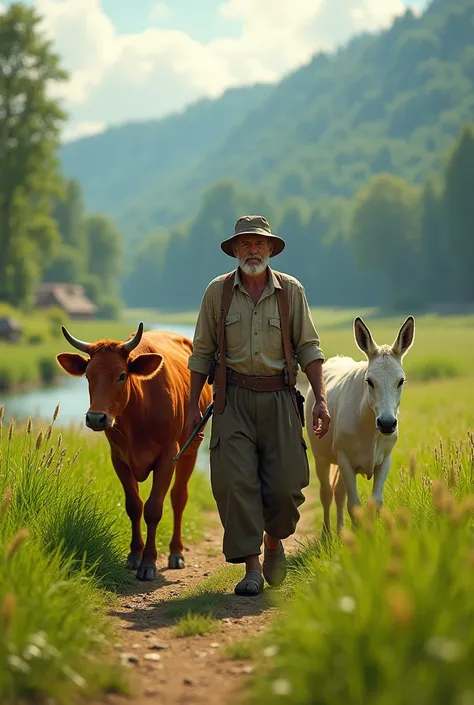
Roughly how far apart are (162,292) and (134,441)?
17128 centimetres

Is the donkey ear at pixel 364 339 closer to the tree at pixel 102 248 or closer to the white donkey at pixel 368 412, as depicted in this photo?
the white donkey at pixel 368 412

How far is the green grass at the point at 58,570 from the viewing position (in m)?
4.41

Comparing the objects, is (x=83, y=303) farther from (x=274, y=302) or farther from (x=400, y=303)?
(x=274, y=302)

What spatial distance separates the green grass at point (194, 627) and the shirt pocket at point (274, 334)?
2290 mm

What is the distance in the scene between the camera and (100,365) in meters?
7.91

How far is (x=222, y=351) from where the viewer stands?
7.58m

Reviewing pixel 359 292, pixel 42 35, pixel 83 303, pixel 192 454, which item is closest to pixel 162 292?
pixel 359 292

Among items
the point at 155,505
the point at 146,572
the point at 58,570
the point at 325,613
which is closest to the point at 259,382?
the point at 155,505

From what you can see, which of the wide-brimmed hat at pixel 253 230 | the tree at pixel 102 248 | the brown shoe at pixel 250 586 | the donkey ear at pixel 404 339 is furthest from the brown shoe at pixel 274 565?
the tree at pixel 102 248

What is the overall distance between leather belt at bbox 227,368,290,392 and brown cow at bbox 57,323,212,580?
0.85 m

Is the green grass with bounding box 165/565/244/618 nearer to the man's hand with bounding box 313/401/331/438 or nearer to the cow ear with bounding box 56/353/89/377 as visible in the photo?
the man's hand with bounding box 313/401/331/438

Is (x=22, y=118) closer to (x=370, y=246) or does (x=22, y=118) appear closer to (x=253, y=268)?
(x=253, y=268)

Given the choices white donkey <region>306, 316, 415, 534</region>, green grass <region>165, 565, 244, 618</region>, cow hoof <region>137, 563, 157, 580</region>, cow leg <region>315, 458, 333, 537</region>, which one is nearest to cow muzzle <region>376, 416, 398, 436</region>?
white donkey <region>306, 316, 415, 534</region>

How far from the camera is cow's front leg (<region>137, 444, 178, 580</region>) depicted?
8.28 meters
